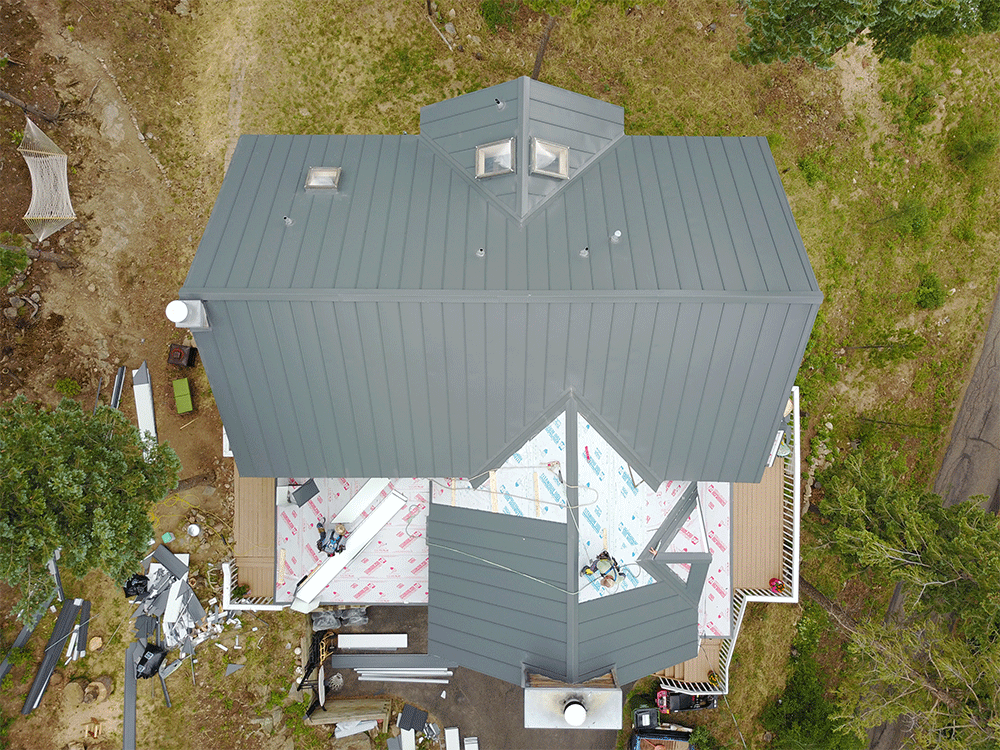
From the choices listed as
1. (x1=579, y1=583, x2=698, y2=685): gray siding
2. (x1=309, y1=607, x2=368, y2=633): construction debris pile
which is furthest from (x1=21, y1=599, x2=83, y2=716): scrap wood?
(x1=579, y1=583, x2=698, y2=685): gray siding

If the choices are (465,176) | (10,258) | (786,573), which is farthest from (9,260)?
(786,573)

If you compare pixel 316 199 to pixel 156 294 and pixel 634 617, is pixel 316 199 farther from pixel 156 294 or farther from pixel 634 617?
pixel 634 617

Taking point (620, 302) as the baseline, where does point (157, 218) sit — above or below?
above

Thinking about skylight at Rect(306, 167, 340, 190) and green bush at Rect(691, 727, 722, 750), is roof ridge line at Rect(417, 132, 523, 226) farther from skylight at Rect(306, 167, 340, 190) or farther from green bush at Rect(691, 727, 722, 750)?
green bush at Rect(691, 727, 722, 750)

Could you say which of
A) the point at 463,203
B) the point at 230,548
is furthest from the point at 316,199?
the point at 230,548

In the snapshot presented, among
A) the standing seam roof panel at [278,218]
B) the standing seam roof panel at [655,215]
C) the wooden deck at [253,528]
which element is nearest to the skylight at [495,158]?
the standing seam roof panel at [655,215]

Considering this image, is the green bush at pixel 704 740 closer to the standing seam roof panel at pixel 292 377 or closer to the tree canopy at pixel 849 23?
the standing seam roof panel at pixel 292 377

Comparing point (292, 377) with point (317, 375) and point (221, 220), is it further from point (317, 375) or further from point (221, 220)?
point (221, 220)
